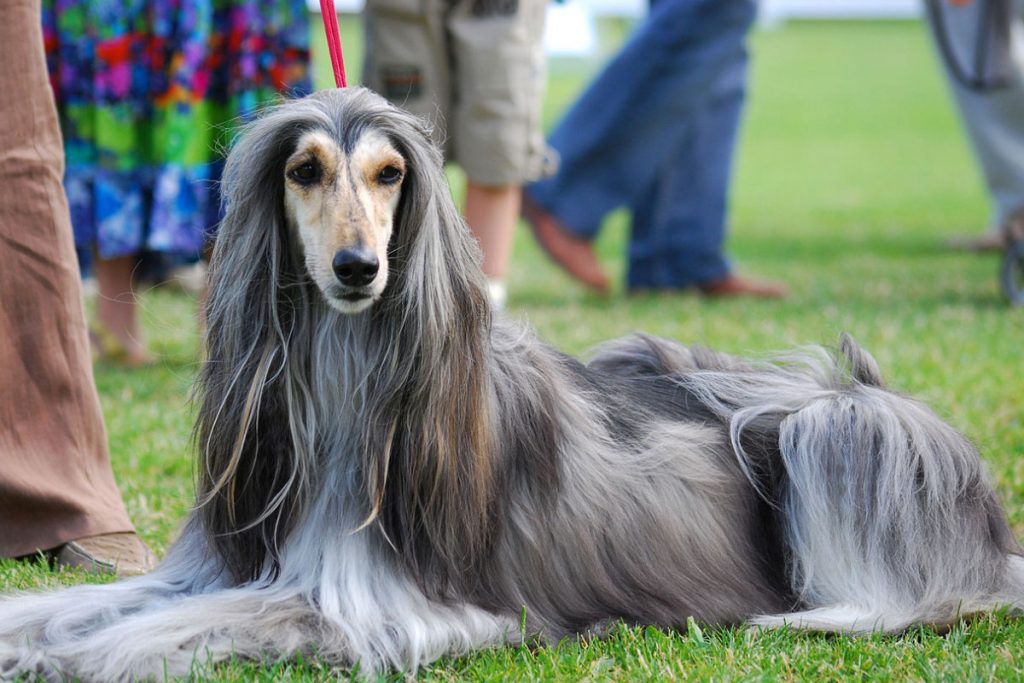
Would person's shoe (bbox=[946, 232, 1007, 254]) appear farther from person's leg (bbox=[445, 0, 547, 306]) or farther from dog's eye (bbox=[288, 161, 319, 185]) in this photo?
dog's eye (bbox=[288, 161, 319, 185])

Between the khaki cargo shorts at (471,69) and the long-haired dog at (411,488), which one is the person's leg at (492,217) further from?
the long-haired dog at (411,488)

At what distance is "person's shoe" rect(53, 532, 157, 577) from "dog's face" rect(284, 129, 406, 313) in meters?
1.20

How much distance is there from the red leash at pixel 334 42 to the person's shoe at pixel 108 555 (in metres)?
1.37

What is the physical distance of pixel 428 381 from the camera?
9.43 feet

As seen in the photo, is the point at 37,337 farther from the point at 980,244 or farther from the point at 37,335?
the point at 980,244

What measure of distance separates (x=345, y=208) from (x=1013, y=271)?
5418 mm

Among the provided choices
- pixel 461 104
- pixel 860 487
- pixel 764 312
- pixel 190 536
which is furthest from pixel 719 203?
pixel 190 536

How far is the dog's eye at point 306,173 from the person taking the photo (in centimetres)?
284

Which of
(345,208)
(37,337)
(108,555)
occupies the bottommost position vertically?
(108,555)

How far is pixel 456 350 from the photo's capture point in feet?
9.53

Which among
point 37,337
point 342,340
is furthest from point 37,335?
point 342,340

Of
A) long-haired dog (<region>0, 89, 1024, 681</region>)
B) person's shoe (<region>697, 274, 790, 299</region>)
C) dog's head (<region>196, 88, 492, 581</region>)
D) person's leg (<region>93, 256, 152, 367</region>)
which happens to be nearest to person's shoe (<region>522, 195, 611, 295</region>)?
person's shoe (<region>697, 274, 790, 299</region>)

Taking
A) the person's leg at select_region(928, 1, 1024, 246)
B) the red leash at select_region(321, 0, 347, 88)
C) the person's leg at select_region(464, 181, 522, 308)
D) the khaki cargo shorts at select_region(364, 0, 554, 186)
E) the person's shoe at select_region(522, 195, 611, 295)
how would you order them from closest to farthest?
the red leash at select_region(321, 0, 347, 88), the khaki cargo shorts at select_region(364, 0, 554, 186), the person's leg at select_region(464, 181, 522, 308), the person's shoe at select_region(522, 195, 611, 295), the person's leg at select_region(928, 1, 1024, 246)

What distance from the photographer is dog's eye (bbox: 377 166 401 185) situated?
2.87 m
